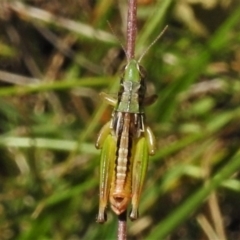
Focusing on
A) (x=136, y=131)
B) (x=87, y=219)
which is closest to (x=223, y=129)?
(x=87, y=219)

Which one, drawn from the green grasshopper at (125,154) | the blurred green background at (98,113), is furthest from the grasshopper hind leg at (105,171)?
the blurred green background at (98,113)

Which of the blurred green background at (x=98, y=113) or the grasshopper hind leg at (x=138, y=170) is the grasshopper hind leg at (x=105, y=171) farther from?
the blurred green background at (x=98, y=113)

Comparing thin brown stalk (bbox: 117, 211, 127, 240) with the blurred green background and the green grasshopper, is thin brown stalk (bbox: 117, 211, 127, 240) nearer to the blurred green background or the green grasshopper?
the green grasshopper

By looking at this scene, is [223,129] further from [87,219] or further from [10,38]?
[10,38]

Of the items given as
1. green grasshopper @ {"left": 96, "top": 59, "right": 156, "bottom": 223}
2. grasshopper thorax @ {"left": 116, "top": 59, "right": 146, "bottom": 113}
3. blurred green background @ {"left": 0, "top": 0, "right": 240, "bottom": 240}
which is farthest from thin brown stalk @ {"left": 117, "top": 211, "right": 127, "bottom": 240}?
blurred green background @ {"left": 0, "top": 0, "right": 240, "bottom": 240}

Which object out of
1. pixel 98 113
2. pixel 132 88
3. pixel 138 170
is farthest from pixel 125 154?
pixel 98 113

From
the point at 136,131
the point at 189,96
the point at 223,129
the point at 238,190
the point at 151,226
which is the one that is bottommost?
the point at 136,131

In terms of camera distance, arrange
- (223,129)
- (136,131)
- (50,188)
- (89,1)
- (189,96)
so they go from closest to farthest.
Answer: (136,131) → (223,129) → (50,188) → (189,96) → (89,1)
